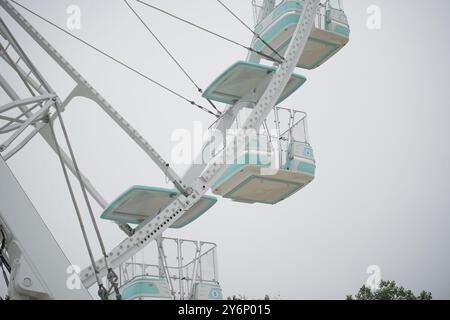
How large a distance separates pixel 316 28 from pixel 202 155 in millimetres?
4059

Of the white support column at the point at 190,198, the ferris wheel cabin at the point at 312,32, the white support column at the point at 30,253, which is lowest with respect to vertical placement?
the white support column at the point at 30,253

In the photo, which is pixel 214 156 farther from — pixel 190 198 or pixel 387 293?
pixel 387 293

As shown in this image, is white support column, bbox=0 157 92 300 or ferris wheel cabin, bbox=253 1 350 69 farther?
ferris wheel cabin, bbox=253 1 350 69

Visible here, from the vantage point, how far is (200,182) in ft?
43.7

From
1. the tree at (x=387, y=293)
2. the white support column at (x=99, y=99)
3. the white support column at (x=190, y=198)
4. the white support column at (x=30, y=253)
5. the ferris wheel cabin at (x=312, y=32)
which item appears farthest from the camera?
the tree at (x=387, y=293)

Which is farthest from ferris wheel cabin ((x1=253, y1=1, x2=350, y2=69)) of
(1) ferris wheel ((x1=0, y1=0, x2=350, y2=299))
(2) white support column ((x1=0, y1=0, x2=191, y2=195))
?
(2) white support column ((x1=0, y1=0, x2=191, y2=195))

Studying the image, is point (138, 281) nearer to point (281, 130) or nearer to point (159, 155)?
point (159, 155)

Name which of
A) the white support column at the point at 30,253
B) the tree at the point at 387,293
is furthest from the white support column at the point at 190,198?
the tree at the point at 387,293

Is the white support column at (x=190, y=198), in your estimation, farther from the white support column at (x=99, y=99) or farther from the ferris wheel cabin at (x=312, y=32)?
the ferris wheel cabin at (x=312, y=32)

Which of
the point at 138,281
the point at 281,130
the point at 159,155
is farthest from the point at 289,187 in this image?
the point at 138,281

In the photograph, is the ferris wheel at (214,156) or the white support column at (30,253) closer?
the white support column at (30,253)

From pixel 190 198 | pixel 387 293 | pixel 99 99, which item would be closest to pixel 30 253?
pixel 99 99

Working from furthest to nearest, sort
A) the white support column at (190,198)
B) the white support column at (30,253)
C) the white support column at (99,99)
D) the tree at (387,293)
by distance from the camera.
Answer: the tree at (387,293) → the white support column at (190,198) → the white support column at (99,99) → the white support column at (30,253)

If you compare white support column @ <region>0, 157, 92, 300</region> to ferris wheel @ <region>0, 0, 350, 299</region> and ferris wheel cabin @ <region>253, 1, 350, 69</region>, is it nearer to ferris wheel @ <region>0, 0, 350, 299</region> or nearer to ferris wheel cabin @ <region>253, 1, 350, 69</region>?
ferris wheel @ <region>0, 0, 350, 299</region>
